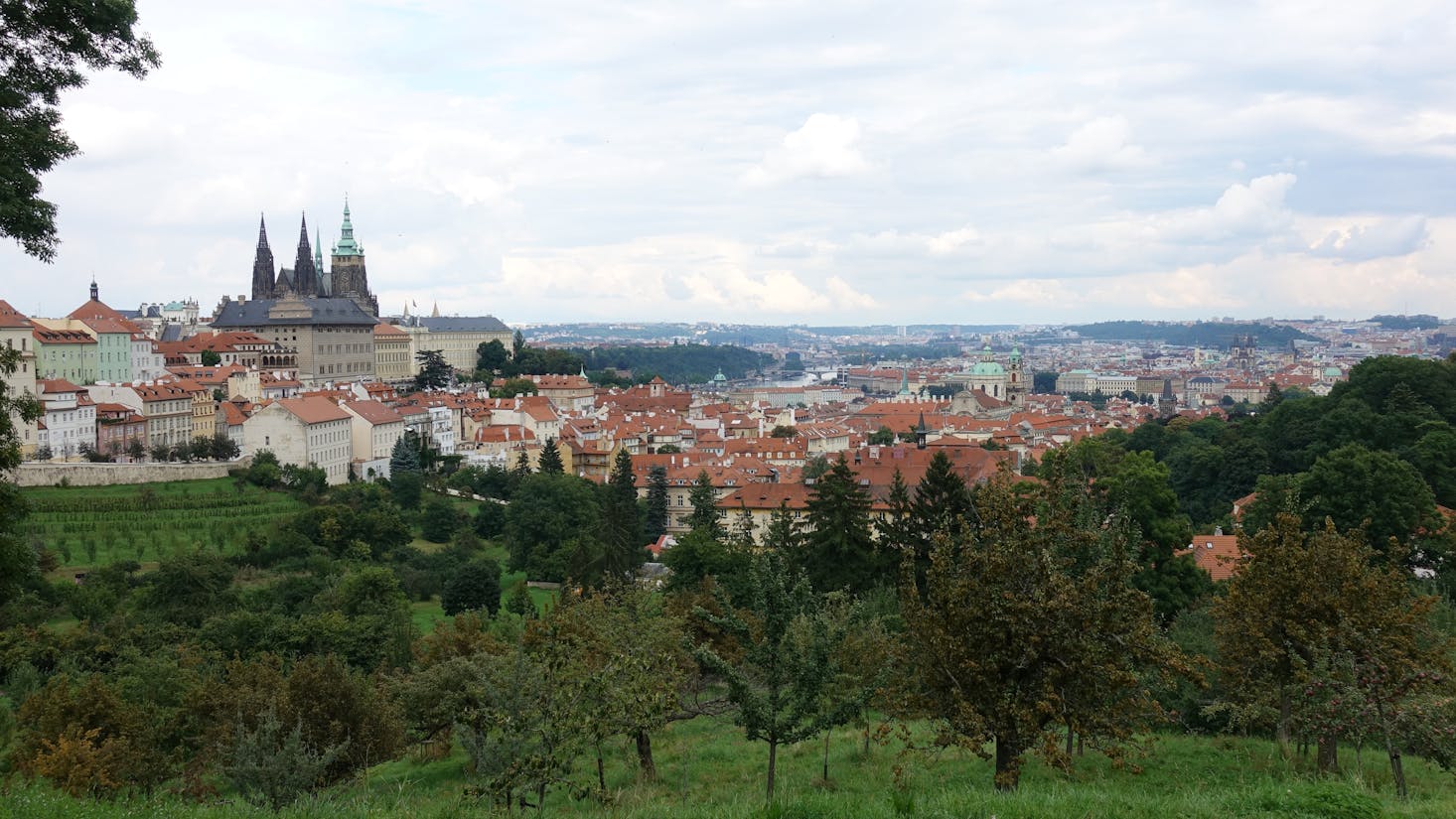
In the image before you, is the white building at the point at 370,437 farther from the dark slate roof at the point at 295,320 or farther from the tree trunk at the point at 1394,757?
the tree trunk at the point at 1394,757

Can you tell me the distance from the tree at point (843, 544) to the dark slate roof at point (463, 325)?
119 meters

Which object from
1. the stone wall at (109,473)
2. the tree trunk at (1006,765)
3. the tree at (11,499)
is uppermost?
the tree at (11,499)

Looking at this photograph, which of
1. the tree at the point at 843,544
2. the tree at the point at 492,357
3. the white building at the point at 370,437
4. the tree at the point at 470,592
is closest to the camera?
the tree at the point at 843,544

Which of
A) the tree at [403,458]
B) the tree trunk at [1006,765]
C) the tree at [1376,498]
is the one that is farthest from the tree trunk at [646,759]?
the tree at [403,458]

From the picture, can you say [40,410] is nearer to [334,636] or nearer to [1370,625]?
[1370,625]

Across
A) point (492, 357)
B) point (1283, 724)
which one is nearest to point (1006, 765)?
point (1283, 724)

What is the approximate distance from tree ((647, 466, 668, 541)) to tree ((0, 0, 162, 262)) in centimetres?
5383

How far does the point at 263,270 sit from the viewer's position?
13050cm

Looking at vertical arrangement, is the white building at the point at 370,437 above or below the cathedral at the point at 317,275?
below

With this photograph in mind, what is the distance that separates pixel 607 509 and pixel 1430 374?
130 ft

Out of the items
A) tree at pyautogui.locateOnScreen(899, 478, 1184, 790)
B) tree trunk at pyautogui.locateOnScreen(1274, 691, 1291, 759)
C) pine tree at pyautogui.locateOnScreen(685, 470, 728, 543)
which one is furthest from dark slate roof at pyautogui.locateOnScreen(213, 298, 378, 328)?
tree at pyautogui.locateOnScreen(899, 478, 1184, 790)

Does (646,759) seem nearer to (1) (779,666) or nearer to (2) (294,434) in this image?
(1) (779,666)

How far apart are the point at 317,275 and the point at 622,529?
96659mm

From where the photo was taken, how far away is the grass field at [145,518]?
49.7m
